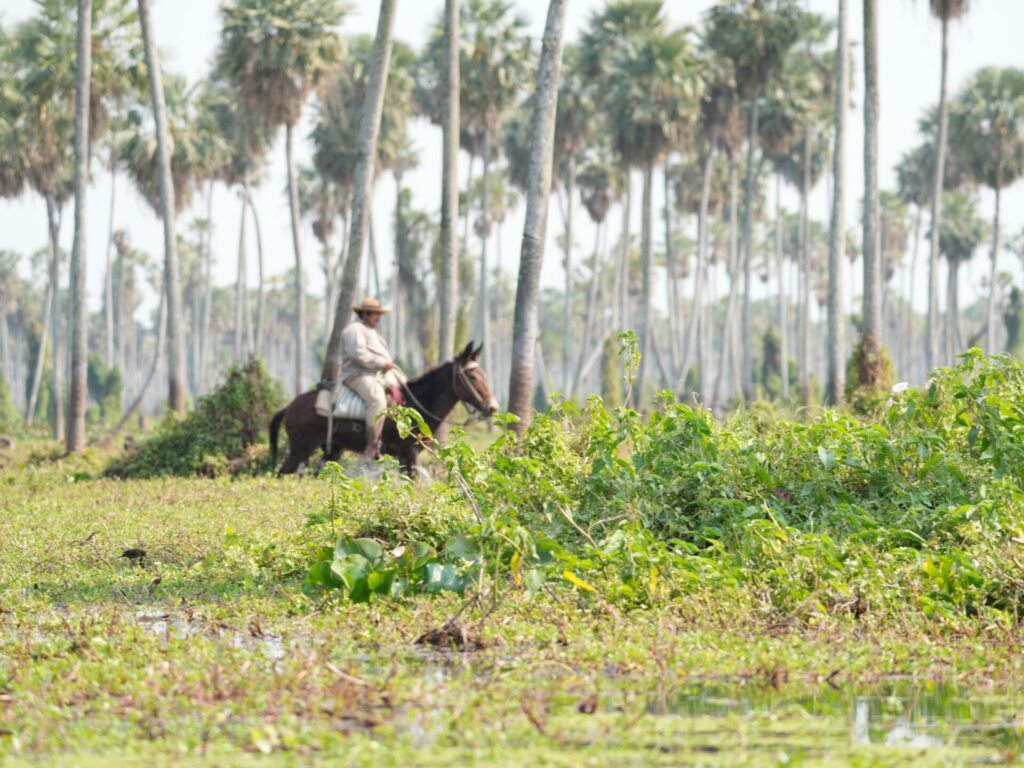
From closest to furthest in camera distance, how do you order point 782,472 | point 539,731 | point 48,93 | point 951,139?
1. point 539,731
2. point 782,472
3. point 48,93
4. point 951,139

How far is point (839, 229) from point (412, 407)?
13489 millimetres

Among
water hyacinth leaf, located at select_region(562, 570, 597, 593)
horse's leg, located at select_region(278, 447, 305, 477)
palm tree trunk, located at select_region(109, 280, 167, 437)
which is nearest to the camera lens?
water hyacinth leaf, located at select_region(562, 570, 597, 593)

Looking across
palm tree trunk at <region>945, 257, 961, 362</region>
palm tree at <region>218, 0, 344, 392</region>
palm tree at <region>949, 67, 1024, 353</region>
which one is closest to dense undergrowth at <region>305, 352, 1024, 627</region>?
palm tree at <region>218, 0, 344, 392</region>

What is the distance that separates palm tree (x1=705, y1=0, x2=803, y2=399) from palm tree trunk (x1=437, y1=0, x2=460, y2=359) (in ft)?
71.3

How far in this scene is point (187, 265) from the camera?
340ft

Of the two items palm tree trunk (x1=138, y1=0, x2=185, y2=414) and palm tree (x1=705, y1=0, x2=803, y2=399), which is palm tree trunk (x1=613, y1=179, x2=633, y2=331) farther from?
palm tree trunk (x1=138, y1=0, x2=185, y2=414)

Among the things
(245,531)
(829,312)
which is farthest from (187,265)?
(245,531)

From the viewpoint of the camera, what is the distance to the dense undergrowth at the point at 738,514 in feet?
21.6

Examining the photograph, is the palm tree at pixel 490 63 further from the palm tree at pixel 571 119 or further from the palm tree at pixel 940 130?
the palm tree at pixel 940 130

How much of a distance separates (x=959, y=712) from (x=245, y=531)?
260 inches

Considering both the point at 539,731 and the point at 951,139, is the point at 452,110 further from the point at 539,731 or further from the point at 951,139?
the point at 951,139

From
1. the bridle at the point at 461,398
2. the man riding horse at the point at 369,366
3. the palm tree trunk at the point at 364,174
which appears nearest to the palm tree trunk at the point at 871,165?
the palm tree trunk at the point at 364,174

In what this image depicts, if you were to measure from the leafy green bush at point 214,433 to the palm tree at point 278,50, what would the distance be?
1669 cm

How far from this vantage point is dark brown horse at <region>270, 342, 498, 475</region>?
1426 cm
